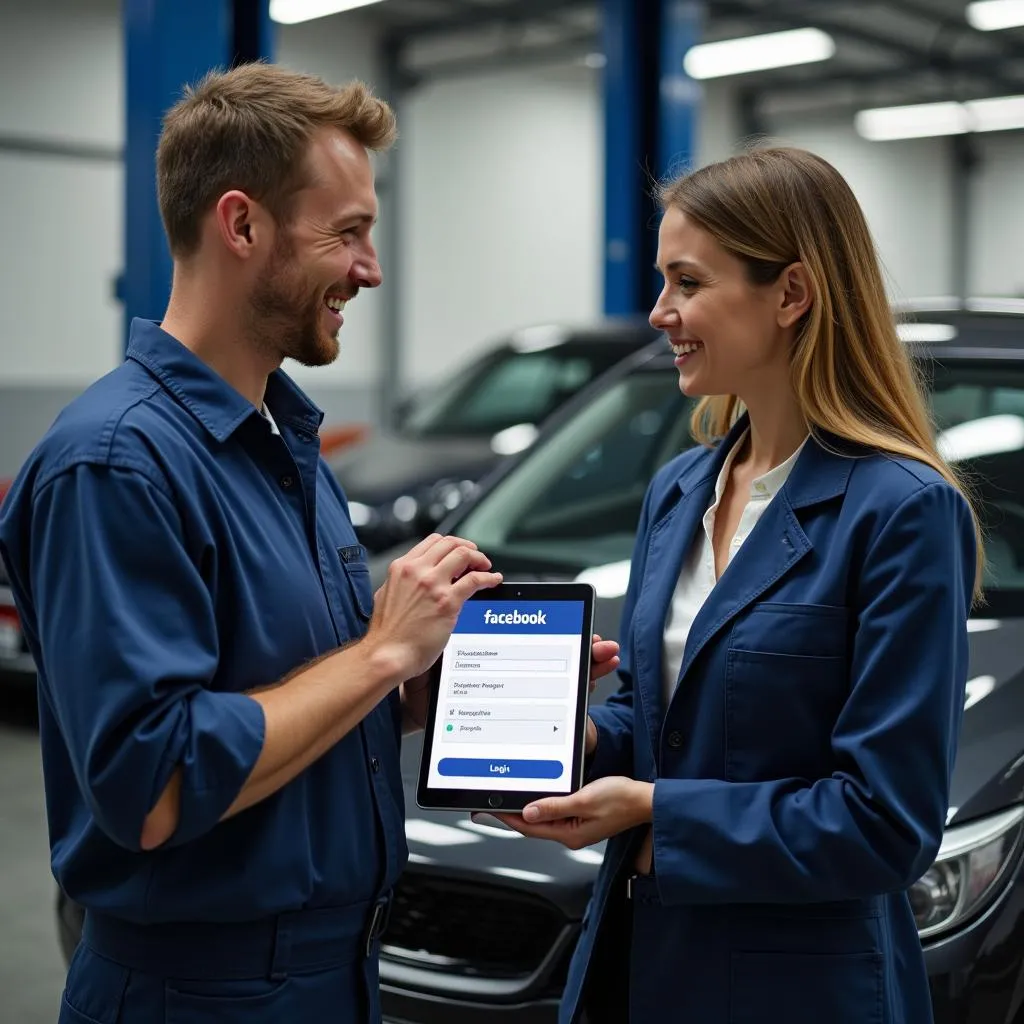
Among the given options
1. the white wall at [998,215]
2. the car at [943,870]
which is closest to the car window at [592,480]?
the car at [943,870]

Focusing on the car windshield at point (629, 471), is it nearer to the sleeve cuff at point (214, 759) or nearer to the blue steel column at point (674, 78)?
the sleeve cuff at point (214, 759)

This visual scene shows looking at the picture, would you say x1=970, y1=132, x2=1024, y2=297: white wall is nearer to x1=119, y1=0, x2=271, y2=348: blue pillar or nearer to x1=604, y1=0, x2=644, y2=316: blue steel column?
x1=604, y1=0, x2=644, y2=316: blue steel column

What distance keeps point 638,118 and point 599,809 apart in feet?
22.9

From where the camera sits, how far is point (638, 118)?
321 inches

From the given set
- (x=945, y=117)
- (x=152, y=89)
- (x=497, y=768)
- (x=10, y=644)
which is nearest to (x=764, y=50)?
(x=945, y=117)

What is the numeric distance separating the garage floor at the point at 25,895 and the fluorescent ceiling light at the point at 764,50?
37.0 feet

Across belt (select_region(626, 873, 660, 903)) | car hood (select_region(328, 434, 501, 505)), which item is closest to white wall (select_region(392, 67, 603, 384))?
car hood (select_region(328, 434, 501, 505))

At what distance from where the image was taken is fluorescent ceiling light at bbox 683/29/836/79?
14.7 metres

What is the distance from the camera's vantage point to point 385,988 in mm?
2498

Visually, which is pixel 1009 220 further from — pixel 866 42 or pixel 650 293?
pixel 650 293

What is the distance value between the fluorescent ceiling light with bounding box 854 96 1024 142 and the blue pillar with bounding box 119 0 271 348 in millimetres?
15295

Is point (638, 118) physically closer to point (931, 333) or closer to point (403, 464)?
point (403, 464)

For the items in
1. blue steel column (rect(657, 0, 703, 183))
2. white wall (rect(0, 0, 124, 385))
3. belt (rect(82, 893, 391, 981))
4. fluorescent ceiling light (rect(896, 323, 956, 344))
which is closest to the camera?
belt (rect(82, 893, 391, 981))

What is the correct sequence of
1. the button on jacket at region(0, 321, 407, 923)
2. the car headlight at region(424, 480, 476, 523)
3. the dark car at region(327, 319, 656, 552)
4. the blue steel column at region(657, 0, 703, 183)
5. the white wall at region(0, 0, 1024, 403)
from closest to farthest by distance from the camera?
the button on jacket at region(0, 321, 407, 923) → the car headlight at region(424, 480, 476, 523) → the dark car at region(327, 319, 656, 552) → the blue steel column at region(657, 0, 703, 183) → the white wall at region(0, 0, 1024, 403)
